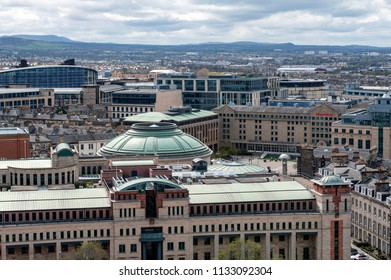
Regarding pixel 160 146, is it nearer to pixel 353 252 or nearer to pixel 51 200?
pixel 353 252

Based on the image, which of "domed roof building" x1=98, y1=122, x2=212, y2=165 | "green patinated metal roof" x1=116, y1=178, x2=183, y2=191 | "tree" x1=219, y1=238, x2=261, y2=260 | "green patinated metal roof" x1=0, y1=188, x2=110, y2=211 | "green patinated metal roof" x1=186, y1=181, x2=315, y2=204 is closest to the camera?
"tree" x1=219, y1=238, x2=261, y2=260

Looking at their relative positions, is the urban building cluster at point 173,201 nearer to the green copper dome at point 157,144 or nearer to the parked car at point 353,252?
the green copper dome at point 157,144

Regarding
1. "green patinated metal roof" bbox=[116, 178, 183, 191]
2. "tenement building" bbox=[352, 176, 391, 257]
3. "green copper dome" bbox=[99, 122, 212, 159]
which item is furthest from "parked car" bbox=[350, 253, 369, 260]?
"green copper dome" bbox=[99, 122, 212, 159]

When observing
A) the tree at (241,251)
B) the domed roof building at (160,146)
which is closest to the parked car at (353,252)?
the tree at (241,251)

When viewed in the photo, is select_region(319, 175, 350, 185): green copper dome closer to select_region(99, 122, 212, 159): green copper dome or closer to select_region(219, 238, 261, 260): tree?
select_region(219, 238, 261, 260): tree
